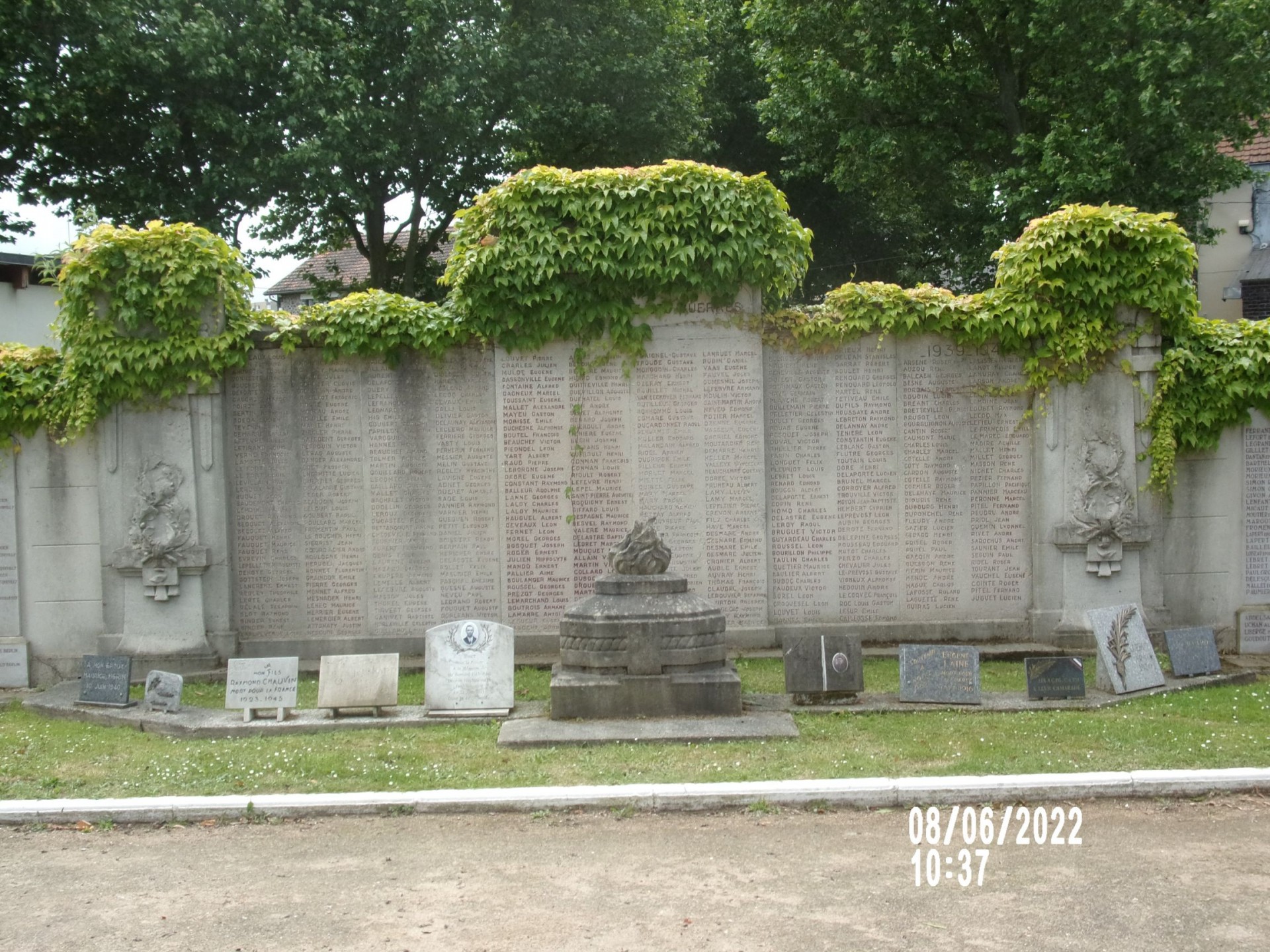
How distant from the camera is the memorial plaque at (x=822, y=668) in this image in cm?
979

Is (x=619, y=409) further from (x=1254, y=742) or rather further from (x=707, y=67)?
(x=707, y=67)

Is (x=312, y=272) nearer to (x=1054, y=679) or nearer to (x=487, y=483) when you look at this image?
(x=487, y=483)

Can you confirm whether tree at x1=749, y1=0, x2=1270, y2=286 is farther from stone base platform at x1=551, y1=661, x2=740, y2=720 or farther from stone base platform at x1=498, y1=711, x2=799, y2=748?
stone base platform at x1=498, y1=711, x2=799, y2=748

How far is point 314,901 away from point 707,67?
22.2 m

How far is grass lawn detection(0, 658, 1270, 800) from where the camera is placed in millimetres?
7902

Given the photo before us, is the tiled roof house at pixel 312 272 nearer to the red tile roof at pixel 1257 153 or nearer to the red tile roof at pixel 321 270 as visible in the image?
the red tile roof at pixel 321 270

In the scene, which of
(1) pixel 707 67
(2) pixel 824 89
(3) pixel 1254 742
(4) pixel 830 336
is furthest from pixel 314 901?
(1) pixel 707 67

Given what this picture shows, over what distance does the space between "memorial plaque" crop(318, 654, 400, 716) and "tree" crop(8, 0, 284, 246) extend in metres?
12.7

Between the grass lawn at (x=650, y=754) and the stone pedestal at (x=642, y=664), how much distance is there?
0.65 meters

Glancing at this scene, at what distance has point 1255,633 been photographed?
40.5ft

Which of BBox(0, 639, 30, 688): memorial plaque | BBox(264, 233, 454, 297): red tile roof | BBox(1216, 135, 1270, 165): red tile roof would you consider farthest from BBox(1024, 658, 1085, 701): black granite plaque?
BBox(264, 233, 454, 297): red tile roof

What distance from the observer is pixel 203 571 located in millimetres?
12141

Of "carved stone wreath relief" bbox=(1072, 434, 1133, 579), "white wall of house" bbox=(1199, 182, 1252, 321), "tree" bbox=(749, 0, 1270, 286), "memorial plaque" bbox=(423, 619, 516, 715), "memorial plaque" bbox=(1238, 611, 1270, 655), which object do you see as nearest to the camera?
"memorial plaque" bbox=(423, 619, 516, 715)

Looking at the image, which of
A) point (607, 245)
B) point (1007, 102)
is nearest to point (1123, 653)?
point (607, 245)
